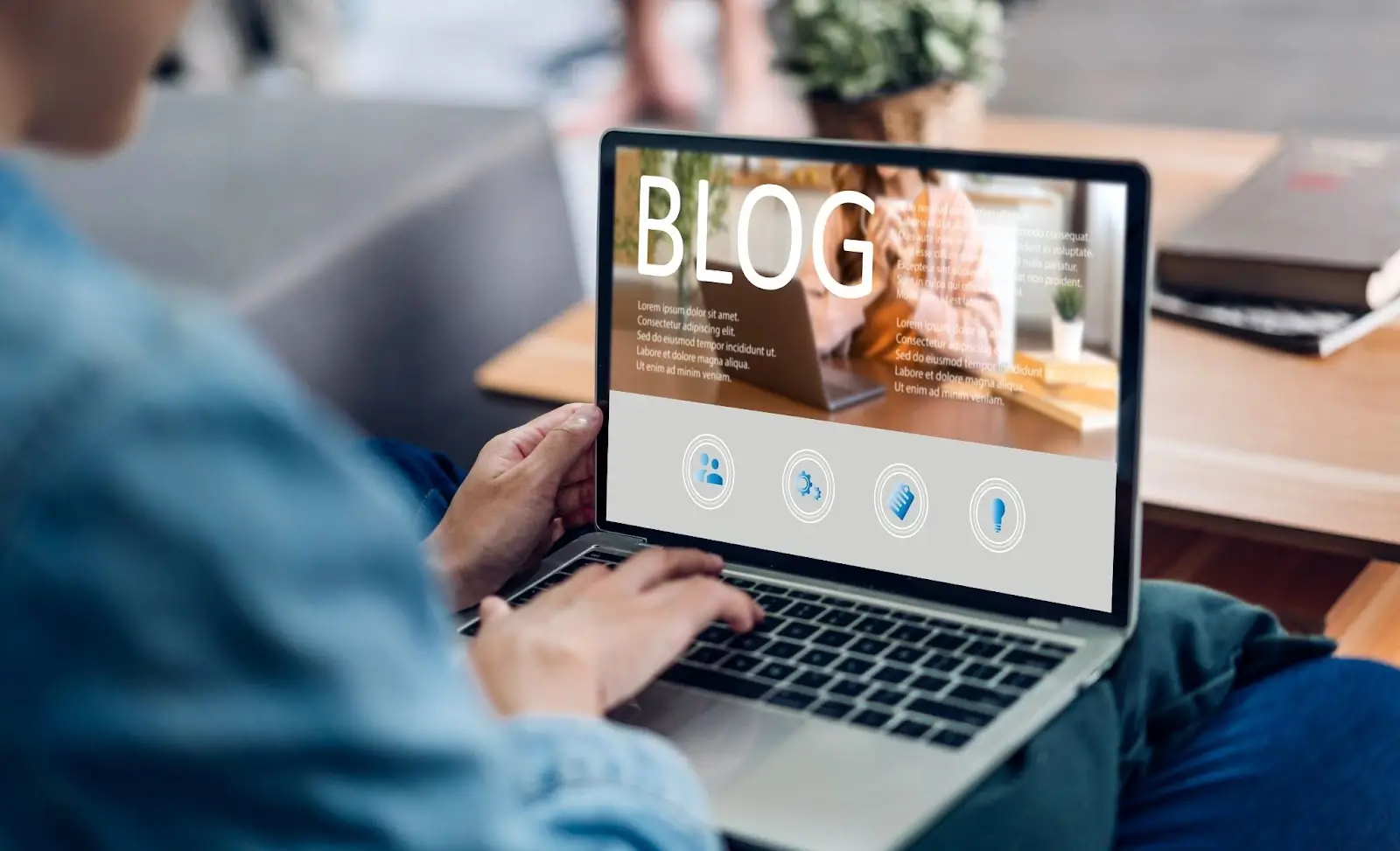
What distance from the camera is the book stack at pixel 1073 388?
763 mm

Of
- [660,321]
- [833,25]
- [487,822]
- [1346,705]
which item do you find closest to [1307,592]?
[1346,705]

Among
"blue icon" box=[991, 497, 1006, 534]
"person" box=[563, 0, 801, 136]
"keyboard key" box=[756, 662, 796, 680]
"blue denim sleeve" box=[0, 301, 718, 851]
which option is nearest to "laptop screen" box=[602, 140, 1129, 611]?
"blue icon" box=[991, 497, 1006, 534]

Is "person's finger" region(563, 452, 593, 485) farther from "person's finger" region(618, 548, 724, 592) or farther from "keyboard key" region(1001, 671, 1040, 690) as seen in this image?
"keyboard key" region(1001, 671, 1040, 690)

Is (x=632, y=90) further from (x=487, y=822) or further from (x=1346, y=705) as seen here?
(x=487, y=822)

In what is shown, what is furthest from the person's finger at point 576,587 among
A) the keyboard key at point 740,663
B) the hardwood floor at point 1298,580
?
the hardwood floor at point 1298,580

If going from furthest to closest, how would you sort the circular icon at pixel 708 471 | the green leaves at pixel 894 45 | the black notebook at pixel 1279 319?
the green leaves at pixel 894 45
the black notebook at pixel 1279 319
the circular icon at pixel 708 471

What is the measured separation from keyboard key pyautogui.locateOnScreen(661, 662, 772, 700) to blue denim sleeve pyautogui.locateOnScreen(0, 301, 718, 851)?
1.19 ft

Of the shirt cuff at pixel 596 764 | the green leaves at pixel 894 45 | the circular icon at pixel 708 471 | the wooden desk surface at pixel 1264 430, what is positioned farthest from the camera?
the green leaves at pixel 894 45

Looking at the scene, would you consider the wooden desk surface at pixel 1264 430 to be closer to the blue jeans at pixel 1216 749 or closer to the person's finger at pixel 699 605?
the blue jeans at pixel 1216 749

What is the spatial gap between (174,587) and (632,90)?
10.1ft

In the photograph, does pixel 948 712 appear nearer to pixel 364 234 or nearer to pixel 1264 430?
pixel 1264 430

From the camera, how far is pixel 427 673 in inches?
15.7

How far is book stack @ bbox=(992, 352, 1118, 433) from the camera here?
0.76 metres

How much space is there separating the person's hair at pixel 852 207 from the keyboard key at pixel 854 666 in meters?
0.22
